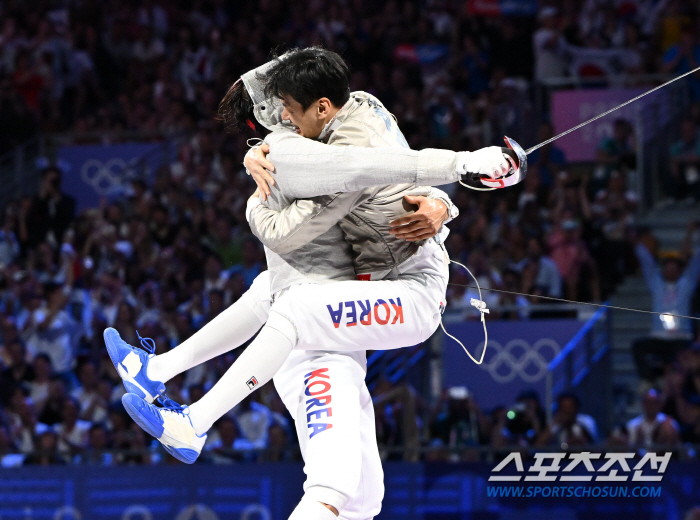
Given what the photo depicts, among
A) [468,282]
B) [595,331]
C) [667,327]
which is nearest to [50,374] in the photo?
[468,282]

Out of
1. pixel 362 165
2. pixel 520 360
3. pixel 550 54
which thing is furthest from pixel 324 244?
pixel 550 54

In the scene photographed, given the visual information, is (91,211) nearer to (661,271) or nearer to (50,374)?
(50,374)

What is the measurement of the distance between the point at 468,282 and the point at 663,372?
146 cm

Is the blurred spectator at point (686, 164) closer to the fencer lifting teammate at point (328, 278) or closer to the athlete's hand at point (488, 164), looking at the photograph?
the fencer lifting teammate at point (328, 278)

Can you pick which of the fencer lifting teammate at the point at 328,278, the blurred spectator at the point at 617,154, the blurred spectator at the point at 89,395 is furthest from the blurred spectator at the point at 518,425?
the fencer lifting teammate at the point at 328,278

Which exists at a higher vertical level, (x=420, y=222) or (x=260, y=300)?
(x=420, y=222)

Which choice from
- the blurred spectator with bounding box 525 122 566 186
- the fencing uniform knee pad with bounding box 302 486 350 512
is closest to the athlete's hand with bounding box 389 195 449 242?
the fencing uniform knee pad with bounding box 302 486 350 512

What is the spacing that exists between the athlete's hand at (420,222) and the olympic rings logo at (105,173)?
7.15 metres

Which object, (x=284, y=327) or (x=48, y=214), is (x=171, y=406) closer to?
(x=284, y=327)

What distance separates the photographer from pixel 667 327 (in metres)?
6.66

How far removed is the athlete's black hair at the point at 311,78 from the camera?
303 cm

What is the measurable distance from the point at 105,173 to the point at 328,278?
7.23 meters

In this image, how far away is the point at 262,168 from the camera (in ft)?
10.3

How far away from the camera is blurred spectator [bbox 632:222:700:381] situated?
6527 millimetres
